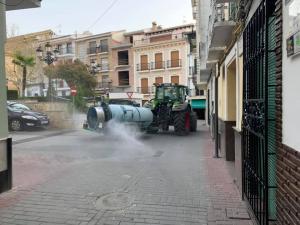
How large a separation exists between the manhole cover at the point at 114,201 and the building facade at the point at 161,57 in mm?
36595

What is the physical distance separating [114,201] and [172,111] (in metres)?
11.7

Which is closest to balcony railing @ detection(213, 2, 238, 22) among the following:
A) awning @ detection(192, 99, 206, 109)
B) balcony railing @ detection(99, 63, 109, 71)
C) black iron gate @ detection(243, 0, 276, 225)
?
black iron gate @ detection(243, 0, 276, 225)

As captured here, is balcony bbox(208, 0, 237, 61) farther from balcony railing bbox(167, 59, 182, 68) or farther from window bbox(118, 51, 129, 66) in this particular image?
window bbox(118, 51, 129, 66)

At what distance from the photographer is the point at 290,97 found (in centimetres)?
321

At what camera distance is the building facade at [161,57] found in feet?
142

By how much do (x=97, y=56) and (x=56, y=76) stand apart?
48.7ft

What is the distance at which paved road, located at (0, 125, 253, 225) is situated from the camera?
506 centimetres

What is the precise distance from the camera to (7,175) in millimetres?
6426

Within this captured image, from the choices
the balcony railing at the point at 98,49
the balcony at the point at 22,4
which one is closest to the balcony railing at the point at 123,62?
the balcony railing at the point at 98,49

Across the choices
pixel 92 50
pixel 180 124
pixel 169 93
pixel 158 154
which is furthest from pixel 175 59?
pixel 158 154

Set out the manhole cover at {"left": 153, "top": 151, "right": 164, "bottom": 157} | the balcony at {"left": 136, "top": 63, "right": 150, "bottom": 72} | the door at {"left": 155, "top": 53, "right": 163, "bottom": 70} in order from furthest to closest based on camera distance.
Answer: the balcony at {"left": 136, "top": 63, "right": 150, "bottom": 72} < the door at {"left": 155, "top": 53, "right": 163, "bottom": 70} < the manhole cover at {"left": 153, "top": 151, "right": 164, "bottom": 157}

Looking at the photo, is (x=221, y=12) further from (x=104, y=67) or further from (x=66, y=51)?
(x=66, y=51)

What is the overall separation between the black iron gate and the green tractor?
11.4m

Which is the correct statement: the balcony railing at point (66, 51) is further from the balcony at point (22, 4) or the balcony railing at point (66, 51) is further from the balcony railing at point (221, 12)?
the balcony railing at point (221, 12)
